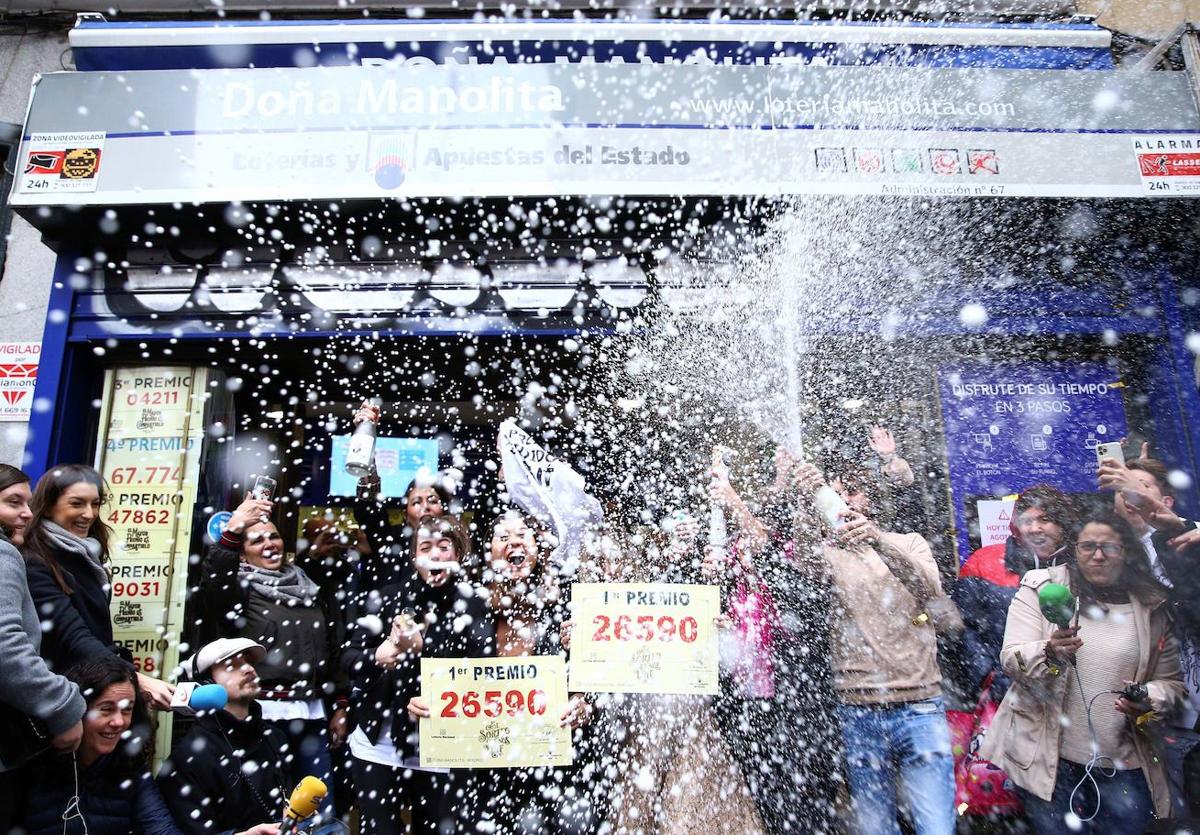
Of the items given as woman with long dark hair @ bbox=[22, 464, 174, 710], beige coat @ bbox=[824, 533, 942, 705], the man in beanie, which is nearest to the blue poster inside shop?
the man in beanie

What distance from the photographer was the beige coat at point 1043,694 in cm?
322

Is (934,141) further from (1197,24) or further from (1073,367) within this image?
(1197,24)

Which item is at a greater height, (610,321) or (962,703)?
(610,321)

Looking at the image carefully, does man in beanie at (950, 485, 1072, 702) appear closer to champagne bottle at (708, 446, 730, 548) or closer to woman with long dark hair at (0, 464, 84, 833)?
champagne bottle at (708, 446, 730, 548)

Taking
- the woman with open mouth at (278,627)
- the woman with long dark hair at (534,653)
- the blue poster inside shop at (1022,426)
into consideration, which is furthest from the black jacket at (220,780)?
the blue poster inside shop at (1022,426)

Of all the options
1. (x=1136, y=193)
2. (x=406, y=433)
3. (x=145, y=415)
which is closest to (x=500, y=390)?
(x=406, y=433)

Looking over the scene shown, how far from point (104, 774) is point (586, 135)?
4.22m

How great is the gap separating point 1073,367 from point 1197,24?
2.73 meters

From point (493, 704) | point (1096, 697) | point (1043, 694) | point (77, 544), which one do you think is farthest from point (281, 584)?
point (1096, 697)

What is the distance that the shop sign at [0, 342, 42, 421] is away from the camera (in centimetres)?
483

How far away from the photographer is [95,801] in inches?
Answer: 98.0

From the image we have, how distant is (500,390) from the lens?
521cm

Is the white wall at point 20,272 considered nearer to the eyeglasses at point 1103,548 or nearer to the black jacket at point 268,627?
the black jacket at point 268,627

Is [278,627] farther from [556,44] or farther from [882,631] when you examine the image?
[556,44]
